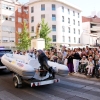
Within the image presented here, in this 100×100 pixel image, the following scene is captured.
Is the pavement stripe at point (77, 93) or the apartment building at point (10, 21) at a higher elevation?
the apartment building at point (10, 21)

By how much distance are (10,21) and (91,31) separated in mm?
29724

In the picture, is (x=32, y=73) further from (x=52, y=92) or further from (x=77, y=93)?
(x=77, y=93)

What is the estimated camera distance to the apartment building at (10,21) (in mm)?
39237

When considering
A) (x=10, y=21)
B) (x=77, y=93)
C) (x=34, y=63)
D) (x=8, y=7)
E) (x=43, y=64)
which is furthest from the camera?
(x=10, y=21)

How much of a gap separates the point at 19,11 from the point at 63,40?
14989 millimetres

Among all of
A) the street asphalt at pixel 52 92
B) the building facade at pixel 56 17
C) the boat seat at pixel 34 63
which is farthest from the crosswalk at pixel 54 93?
the building facade at pixel 56 17

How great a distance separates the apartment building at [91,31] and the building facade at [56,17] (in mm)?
6381

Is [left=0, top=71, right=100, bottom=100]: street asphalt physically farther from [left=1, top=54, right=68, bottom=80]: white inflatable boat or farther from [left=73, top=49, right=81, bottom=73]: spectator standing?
[left=73, top=49, right=81, bottom=73]: spectator standing

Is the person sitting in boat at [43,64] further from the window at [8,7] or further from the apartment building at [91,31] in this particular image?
the apartment building at [91,31]

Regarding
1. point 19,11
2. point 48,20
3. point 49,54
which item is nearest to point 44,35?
point 48,20

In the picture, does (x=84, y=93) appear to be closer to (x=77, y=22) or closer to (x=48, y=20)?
(x=48, y=20)

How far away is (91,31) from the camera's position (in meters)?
55.8

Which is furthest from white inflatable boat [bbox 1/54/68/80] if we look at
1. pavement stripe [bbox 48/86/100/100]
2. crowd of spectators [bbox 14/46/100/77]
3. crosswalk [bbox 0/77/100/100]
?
crowd of spectators [bbox 14/46/100/77]

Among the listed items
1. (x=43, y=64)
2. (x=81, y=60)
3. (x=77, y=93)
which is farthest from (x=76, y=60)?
(x=77, y=93)
